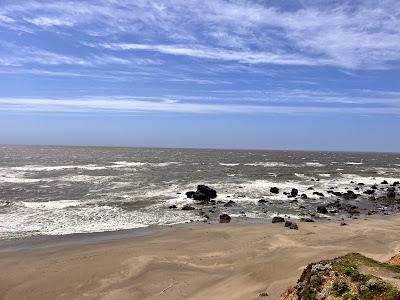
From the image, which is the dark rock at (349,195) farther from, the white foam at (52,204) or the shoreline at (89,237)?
the white foam at (52,204)

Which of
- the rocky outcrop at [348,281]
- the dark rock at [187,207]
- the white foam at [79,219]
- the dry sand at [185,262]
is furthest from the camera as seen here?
the dark rock at [187,207]

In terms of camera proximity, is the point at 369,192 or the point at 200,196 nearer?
the point at 200,196

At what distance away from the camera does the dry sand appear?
16.8 m

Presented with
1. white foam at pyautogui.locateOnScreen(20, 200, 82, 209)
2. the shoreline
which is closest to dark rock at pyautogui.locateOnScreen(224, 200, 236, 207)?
the shoreline

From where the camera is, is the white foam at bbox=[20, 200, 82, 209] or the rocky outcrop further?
the white foam at bbox=[20, 200, 82, 209]

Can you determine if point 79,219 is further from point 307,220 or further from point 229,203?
point 307,220

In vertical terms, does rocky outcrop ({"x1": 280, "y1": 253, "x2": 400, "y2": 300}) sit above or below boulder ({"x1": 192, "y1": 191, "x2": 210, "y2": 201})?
above

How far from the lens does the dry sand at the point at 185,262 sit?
16.8 m

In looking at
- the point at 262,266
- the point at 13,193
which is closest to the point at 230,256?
the point at 262,266

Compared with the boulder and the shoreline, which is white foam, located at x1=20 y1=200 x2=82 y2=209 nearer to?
the shoreline

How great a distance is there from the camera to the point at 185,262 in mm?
20688

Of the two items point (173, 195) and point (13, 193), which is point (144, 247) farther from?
→ point (13, 193)

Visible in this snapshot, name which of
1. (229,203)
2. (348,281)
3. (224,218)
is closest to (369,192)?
(229,203)

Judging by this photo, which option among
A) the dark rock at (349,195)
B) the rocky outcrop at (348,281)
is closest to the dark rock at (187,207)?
the dark rock at (349,195)
